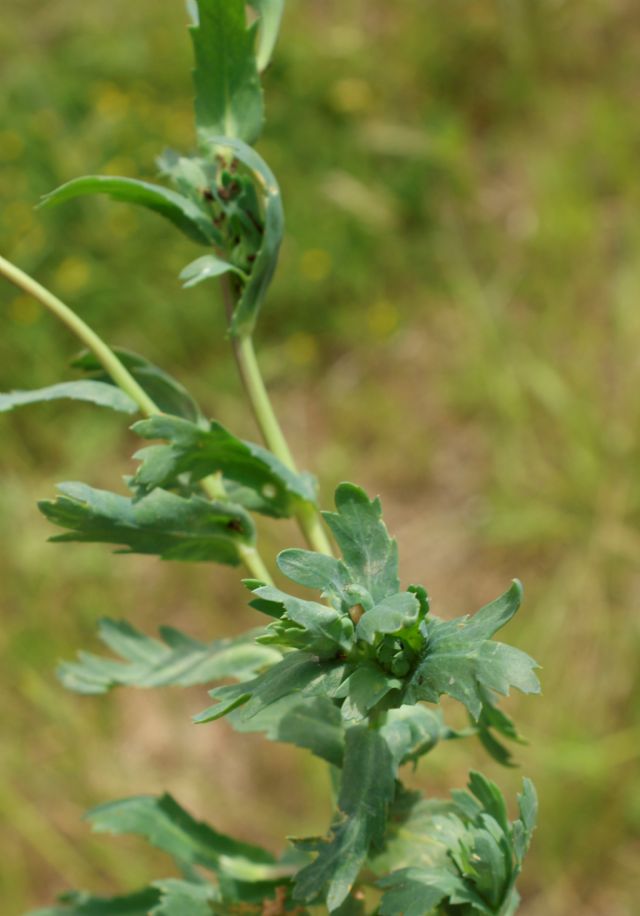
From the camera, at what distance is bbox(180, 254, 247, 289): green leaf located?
71cm

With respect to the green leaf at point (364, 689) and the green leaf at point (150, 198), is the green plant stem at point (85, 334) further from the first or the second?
the green leaf at point (364, 689)

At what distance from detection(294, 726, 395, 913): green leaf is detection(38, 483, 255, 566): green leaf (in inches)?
7.6

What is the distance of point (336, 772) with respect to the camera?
0.77 m

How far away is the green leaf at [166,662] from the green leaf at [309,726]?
5 centimetres

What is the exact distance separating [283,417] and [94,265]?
84 centimetres

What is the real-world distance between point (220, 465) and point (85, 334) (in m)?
0.14

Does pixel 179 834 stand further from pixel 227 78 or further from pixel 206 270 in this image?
pixel 227 78

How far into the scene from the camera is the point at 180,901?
0.77 m

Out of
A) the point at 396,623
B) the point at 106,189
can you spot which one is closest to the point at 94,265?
the point at 106,189

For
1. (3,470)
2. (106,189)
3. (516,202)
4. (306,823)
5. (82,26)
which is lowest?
(306,823)

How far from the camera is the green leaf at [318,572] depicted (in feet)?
1.97

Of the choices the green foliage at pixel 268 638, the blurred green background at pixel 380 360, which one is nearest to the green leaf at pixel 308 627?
the green foliage at pixel 268 638

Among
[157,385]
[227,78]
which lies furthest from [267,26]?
[157,385]

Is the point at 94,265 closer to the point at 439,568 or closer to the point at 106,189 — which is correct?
the point at 439,568
